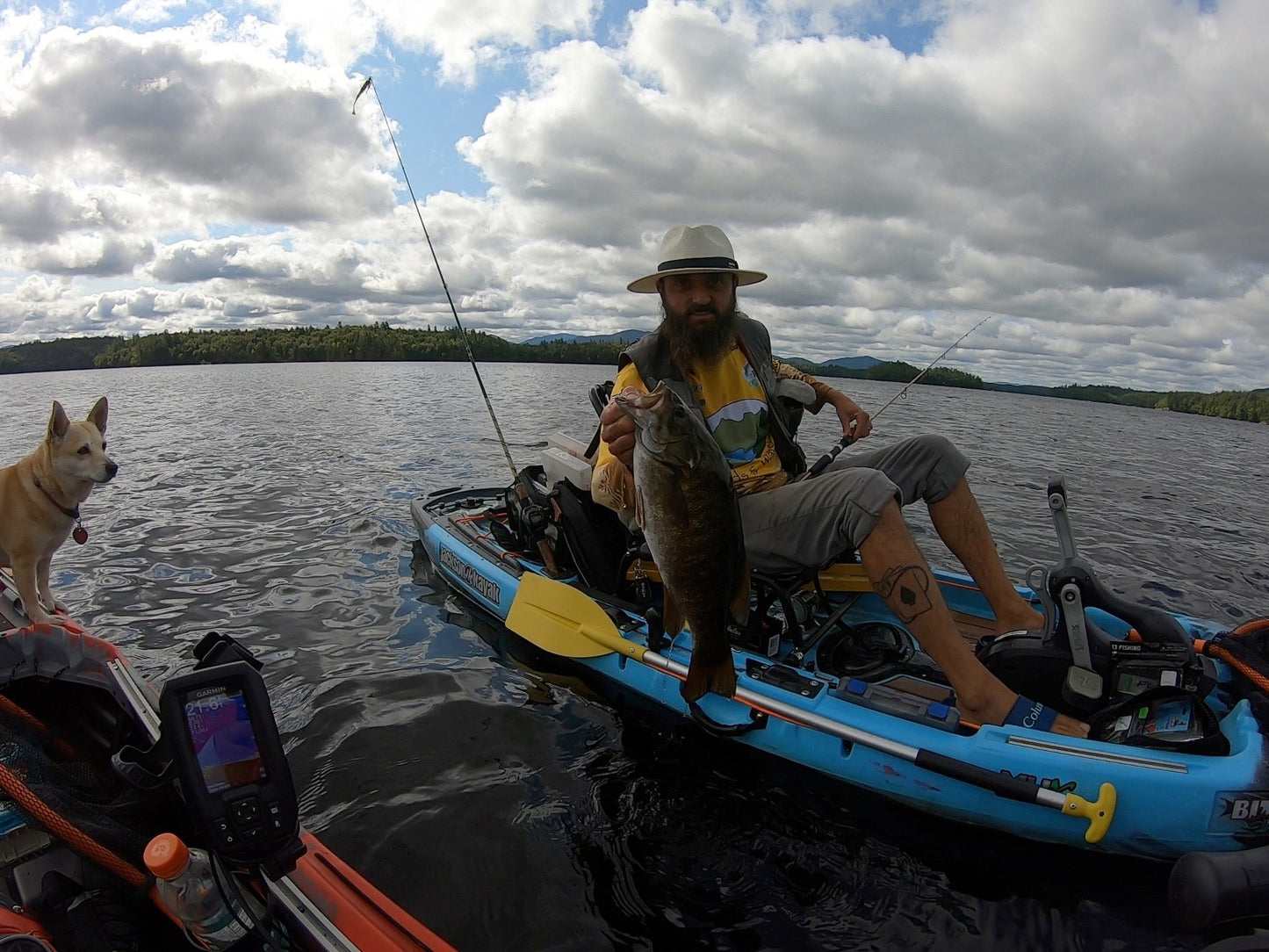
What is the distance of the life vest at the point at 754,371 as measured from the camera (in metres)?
4.30

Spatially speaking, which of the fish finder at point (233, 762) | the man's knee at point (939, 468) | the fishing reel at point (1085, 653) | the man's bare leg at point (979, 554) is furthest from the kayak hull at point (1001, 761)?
the fish finder at point (233, 762)

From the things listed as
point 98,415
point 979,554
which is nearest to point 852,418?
point 979,554

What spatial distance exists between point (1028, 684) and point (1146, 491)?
15681 mm

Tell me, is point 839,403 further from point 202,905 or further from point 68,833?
point 68,833

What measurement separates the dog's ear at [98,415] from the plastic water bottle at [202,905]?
5.35m

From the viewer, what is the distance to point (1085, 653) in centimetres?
370

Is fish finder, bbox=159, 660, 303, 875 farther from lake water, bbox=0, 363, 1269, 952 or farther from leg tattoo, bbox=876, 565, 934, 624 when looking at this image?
leg tattoo, bbox=876, 565, 934, 624

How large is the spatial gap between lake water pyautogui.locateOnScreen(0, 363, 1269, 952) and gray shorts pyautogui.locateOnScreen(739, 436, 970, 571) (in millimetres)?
1385

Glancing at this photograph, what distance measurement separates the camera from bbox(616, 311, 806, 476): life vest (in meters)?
4.30

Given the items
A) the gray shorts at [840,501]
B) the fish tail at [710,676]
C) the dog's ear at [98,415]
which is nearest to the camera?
the fish tail at [710,676]

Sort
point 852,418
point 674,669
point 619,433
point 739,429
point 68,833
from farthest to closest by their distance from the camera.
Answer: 1. point 852,418
2. point 674,669
3. point 739,429
4. point 619,433
5. point 68,833

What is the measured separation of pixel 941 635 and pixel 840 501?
2.89 feet

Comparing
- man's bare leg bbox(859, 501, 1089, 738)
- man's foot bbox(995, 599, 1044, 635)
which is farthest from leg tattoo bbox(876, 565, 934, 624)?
man's foot bbox(995, 599, 1044, 635)

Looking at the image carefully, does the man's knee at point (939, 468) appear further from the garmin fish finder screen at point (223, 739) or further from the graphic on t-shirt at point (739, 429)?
the garmin fish finder screen at point (223, 739)
